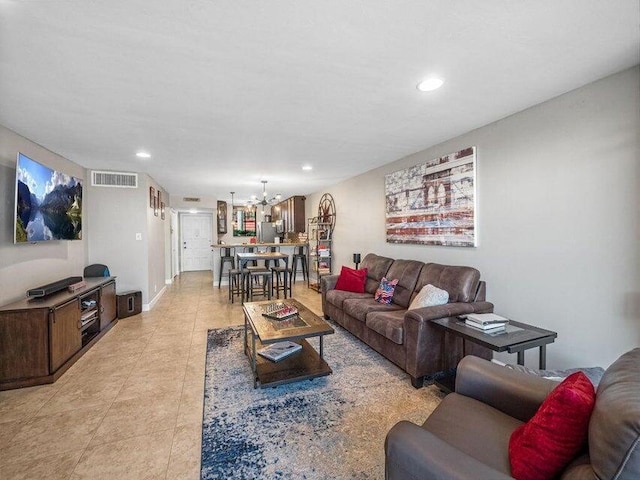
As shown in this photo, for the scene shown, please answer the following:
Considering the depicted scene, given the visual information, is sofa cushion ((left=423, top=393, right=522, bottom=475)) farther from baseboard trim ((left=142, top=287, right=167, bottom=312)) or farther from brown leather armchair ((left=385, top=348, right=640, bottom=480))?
baseboard trim ((left=142, top=287, right=167, bottom=312))

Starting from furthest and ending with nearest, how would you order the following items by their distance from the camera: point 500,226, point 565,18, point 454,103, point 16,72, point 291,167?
1. point 291,167
2. point 500,226
3. point 454,103
4. point 16,72
5. point 565,18

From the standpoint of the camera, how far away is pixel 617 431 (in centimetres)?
75

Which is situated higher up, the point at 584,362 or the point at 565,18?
the point at 565,18

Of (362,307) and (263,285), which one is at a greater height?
(362,307)

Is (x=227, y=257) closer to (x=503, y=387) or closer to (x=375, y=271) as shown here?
(x=375, y=271)

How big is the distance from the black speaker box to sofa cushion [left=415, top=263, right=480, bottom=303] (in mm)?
4266

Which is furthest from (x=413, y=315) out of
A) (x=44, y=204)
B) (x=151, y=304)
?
(x=151, y=304)

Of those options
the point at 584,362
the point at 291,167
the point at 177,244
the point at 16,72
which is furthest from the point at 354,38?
the point at 177,244

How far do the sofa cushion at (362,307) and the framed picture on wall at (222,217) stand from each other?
6430mm

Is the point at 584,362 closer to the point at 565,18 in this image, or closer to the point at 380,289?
the point at 380,289

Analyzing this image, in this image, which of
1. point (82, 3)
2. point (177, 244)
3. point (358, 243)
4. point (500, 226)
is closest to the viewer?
point (82, 3)

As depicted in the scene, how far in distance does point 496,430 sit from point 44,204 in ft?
14.1

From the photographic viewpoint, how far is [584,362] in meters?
2.25

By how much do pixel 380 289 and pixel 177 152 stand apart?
3.11m
